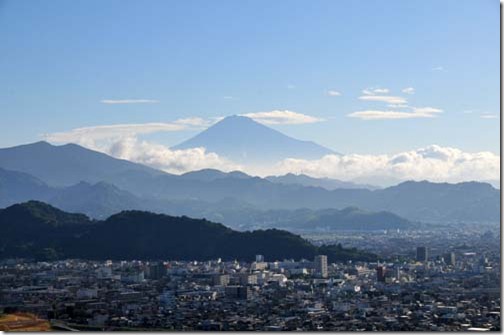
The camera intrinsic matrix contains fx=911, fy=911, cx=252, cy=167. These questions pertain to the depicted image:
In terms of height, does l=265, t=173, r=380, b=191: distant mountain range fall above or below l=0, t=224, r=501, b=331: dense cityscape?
above

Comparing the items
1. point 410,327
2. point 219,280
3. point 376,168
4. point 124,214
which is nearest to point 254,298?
point 219,280

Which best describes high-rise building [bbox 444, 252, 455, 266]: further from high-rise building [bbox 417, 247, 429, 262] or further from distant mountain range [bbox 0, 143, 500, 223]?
distant mountain range [bbox 0, 143, 500, 223]

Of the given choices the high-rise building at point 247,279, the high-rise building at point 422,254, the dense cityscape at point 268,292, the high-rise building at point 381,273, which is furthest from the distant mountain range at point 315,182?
the high-rise building at point 247,279

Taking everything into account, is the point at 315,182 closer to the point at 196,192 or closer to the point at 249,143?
the point at 196,192

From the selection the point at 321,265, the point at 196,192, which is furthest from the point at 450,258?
the point at 196,192

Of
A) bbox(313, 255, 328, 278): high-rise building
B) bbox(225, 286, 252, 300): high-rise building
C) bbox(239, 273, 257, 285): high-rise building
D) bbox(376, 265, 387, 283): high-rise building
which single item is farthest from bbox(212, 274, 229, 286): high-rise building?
bbox(376, 265, 387, 283): high-rise building

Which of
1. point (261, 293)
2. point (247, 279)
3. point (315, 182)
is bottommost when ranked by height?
point (261, 293)
